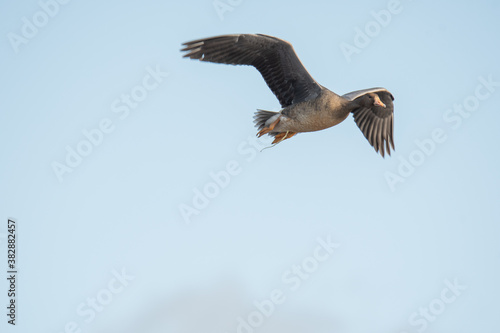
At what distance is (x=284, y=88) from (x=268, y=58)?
712mm

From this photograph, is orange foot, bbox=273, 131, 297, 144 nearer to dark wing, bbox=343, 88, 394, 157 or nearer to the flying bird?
the flying bird

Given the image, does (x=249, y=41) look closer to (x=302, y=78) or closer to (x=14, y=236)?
(x=302, y=78)

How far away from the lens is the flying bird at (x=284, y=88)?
16172mm

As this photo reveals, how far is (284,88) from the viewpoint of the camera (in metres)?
17.0

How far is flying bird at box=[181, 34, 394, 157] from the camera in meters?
16.2

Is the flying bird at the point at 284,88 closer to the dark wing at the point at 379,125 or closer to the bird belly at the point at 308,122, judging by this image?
the bird belly at the point at 308,122

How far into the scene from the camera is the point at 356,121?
59.7 feet

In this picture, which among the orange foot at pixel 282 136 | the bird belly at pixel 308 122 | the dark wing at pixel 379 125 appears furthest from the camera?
the dark wing at pixel 379 125

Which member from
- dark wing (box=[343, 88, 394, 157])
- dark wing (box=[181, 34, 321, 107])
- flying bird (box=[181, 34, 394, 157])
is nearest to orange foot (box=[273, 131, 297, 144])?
flying bird (box=[181, 34, 394, 157])

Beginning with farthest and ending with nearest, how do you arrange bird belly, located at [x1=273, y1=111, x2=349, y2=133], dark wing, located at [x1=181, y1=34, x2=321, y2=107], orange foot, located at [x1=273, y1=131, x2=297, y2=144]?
1. orange foot, located at [x1=273, y1=131, x2=297, y2=144]
2. bird belly, located at [x1=273, y1=111, x2=349, y2=133]
3. dark wing, located at [x1=181, y1=34, x2=321, y2=107]

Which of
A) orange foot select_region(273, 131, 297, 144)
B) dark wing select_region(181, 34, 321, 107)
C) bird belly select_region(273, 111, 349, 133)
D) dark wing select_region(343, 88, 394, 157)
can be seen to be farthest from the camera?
dark wing select_region(343, 88, 394, 157)

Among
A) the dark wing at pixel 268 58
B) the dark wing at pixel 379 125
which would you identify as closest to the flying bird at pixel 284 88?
the dark wing at pixel 268 58

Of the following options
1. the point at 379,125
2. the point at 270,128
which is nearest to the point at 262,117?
the point at 270,128

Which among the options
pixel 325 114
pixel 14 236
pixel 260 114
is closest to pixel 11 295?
pixel 14 236
